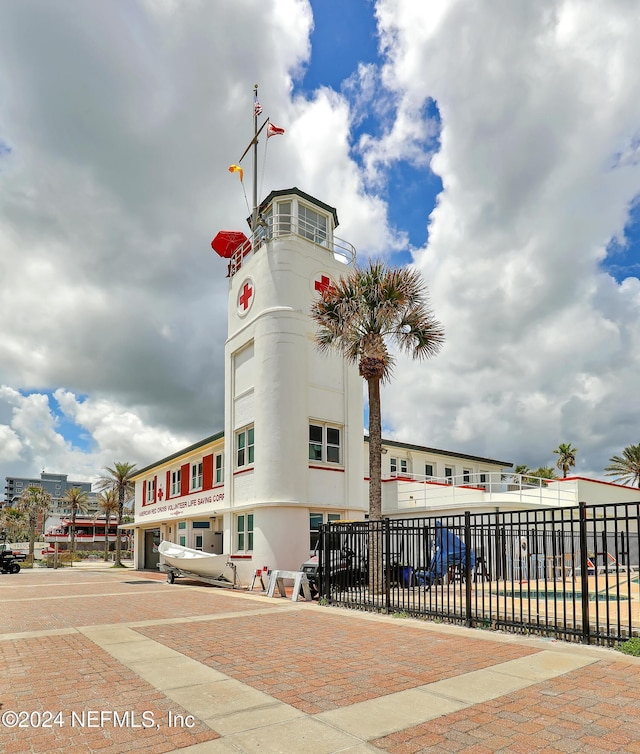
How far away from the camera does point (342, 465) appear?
23.7 m

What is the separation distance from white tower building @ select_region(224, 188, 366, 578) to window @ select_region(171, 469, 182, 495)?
9779mm

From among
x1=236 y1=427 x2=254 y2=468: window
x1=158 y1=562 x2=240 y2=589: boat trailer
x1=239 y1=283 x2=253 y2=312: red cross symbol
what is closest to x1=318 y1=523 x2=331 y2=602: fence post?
x1=158 y1=562 x2=240 y2=589: boat trailer

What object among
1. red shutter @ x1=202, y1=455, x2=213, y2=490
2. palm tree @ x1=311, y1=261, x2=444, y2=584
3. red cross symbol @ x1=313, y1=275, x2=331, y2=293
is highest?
red cross symbol @ x1=313, y1=275, x2=331, y2=293

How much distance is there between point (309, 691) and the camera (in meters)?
6.70

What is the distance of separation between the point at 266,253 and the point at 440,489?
1224cm

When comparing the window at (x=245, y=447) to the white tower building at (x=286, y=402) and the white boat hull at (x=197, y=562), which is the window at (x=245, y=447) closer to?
the white tower building at (x=286, y=402)

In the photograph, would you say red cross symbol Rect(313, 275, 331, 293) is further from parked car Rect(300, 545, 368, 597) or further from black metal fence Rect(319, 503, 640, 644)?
parked car Rect(300, 545, 368, 597)

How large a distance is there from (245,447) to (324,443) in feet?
10.6

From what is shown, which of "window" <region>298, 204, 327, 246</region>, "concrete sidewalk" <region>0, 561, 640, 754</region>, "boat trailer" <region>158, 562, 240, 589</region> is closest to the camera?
"concrete sidewalk" <region>0, 561, 640, 754</region>

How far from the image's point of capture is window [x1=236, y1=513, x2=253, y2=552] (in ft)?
75.6

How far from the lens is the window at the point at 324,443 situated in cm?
2306

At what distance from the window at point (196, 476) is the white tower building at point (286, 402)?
19.5 ft

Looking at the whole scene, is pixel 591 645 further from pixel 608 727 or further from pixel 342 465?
pixel 342 465

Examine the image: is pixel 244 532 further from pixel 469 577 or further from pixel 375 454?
pixel 469 577
